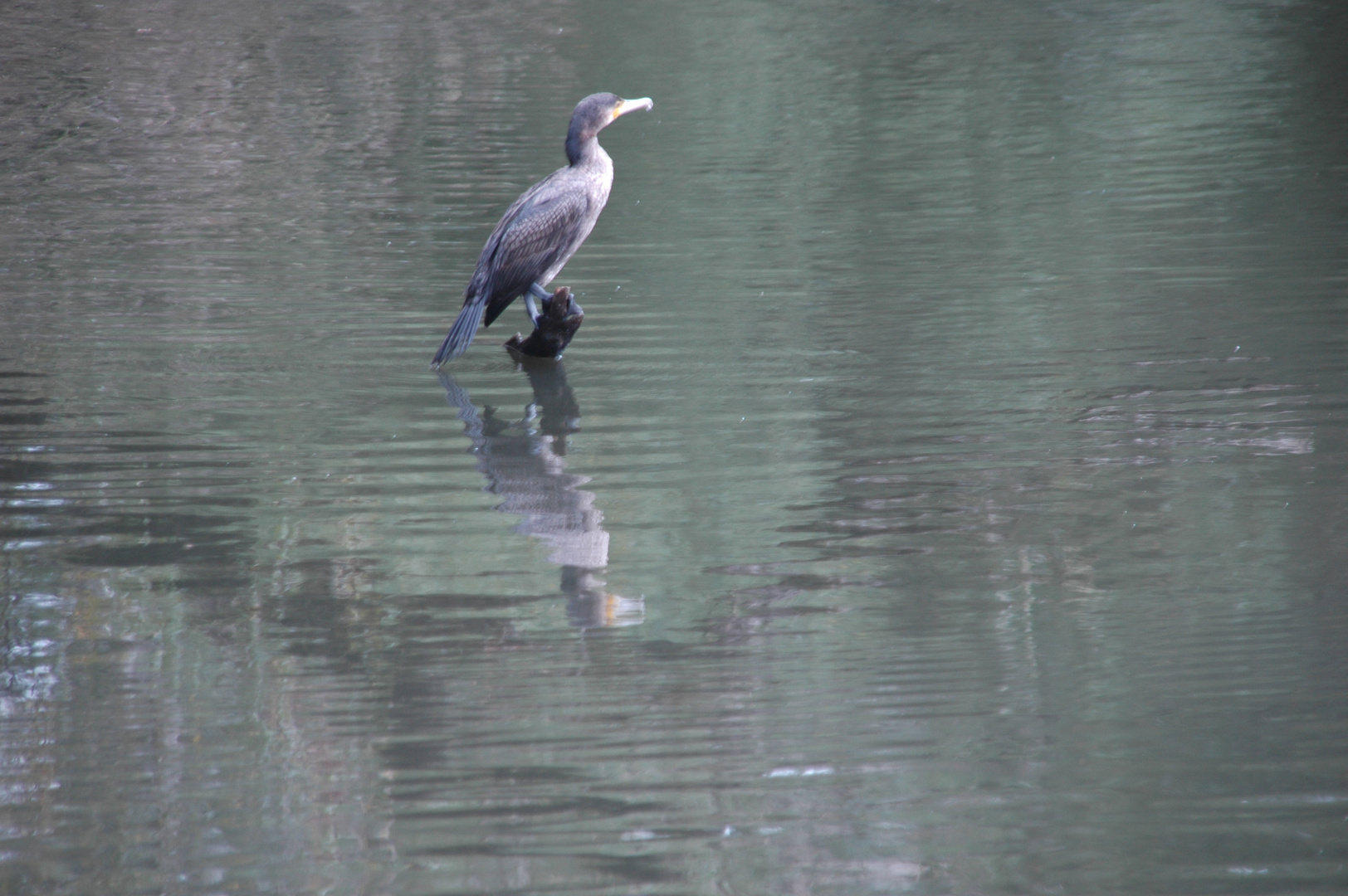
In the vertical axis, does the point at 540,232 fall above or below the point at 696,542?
above

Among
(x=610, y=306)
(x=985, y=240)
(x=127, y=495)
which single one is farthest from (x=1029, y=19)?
(x=127, y=495)

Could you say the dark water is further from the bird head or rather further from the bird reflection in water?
the bird head

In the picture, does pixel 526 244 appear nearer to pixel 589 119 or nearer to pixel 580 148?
pixel 580 148

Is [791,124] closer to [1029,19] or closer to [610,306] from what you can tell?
[610,306]

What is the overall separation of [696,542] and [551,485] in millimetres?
803

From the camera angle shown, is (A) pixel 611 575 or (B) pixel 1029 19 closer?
(A) pixel 611 575

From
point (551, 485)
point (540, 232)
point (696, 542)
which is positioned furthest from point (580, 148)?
point (696, 542)

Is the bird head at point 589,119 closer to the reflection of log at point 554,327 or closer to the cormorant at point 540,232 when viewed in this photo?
the cormorant at point 540,232

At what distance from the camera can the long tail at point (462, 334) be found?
6.73 metres

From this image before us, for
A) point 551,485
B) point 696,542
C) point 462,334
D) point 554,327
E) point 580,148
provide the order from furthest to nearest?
point 580,148, point 554,327, point 462,334, point 551,485, point 696,542

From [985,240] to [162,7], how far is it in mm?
19897

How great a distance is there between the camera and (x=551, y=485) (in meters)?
5.46

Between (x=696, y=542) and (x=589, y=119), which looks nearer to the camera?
(x=696, y=542)

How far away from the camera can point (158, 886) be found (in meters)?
3.06
